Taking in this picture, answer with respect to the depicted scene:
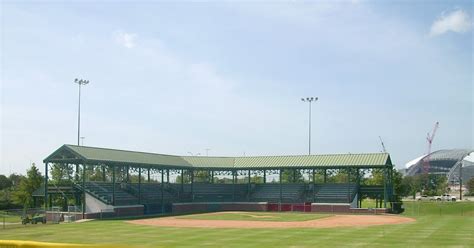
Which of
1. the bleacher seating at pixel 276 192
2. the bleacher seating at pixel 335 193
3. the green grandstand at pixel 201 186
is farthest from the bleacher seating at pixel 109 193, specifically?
the bleacher seating at pixel 335 193

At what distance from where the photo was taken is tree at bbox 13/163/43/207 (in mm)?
76938

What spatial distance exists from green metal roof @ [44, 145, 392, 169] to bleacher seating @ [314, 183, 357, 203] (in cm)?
411

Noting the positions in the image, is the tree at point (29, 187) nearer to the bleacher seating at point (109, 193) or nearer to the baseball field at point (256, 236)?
the bleacher seating at point (109, 193)

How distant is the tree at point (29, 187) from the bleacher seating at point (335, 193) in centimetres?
4096

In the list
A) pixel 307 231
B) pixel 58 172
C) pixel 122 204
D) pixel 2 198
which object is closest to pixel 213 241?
pixel 307 231

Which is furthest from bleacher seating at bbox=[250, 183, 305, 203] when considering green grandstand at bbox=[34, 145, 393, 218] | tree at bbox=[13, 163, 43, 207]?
tree at bbox=[13, 163, 43, 207]

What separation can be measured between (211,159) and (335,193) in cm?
2107

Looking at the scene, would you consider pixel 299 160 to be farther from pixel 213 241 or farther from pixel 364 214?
pixel 213 241

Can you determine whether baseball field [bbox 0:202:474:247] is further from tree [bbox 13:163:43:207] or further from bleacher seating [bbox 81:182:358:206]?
tree [bbox 13:163:43:207]

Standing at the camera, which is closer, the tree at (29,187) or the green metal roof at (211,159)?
the green metal roof at (211,159)

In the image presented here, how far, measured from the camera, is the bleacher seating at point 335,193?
241 feet

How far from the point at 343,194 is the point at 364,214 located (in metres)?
6.64

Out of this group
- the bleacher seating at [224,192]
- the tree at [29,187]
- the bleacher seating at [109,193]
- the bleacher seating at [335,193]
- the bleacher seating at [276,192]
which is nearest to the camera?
the bleacher seating at [109,193]

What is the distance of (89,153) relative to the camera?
6212 cm
